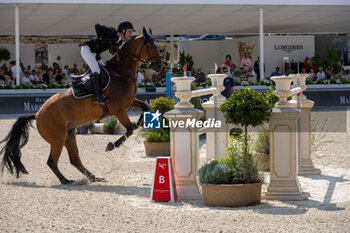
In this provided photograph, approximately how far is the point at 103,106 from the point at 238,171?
8.18 feet

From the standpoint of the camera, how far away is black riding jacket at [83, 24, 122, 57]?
796cm

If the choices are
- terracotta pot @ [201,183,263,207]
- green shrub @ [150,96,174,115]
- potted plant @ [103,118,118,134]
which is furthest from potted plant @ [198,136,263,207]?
potted plant @ [103,118,118,134]

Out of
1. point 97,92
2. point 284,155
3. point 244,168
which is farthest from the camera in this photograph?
point 97,92

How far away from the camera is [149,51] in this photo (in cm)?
809

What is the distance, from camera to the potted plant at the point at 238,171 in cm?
625

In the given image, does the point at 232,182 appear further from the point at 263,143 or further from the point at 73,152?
the point at 73,152

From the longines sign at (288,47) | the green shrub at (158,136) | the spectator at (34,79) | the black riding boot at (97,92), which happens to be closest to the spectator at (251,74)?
the longines sign at (288,47)

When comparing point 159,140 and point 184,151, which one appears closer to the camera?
point 184,151

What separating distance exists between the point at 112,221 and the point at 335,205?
7.70 ft

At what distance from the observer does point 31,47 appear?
91.2ft

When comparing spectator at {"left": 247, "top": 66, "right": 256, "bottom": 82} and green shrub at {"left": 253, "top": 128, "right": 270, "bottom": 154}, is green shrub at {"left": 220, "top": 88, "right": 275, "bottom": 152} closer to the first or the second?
green shrub at {"left": 253, "top": 128, "right": 270, "bottom": 154}

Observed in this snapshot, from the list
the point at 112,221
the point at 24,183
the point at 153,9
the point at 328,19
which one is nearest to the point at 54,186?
the point at 24,183

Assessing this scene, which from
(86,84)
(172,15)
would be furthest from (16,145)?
(172,15)

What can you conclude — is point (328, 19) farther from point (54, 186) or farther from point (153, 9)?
point (54, 186)
